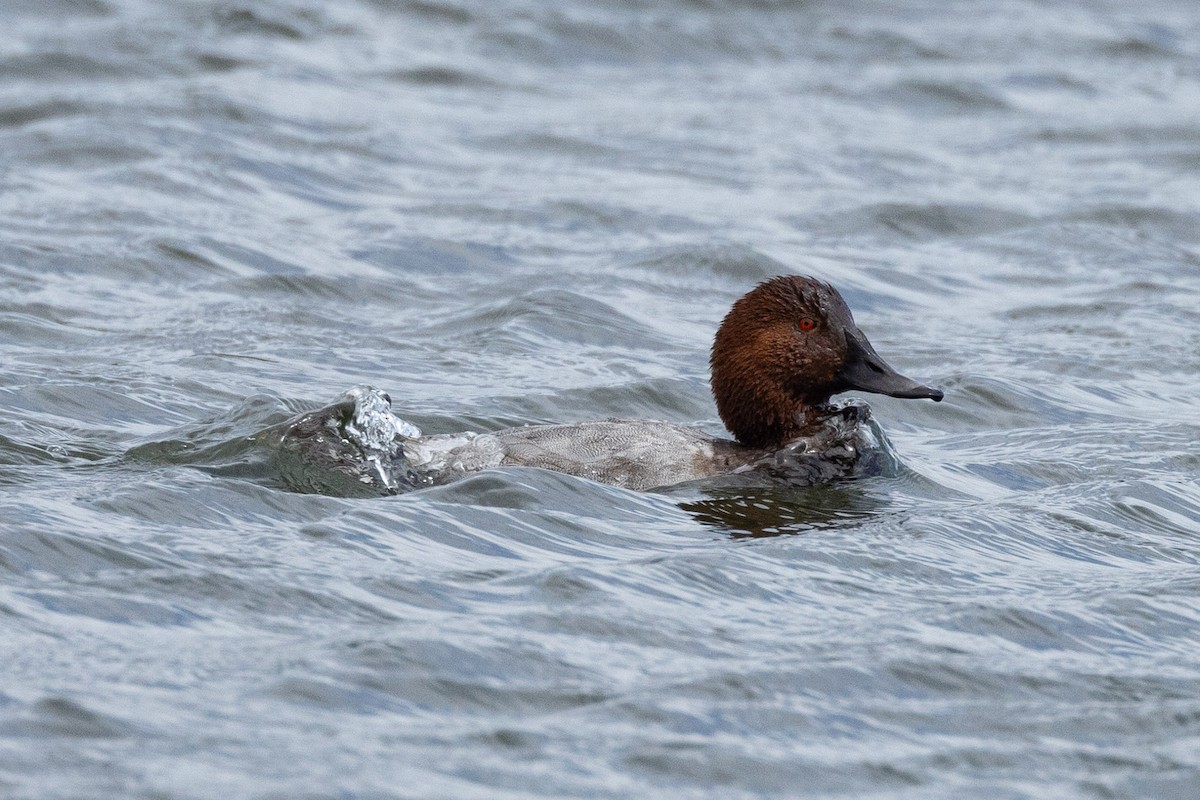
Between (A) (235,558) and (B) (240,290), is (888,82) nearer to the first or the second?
(B) (240,290)

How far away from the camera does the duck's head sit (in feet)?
29.2

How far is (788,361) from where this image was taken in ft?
29.2

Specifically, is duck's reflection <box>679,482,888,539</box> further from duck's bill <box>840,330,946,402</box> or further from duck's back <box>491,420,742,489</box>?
duck's bill <box>840,330,946,402</box>

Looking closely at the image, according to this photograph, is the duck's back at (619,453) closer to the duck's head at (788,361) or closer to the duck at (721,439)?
the duck at (721,439)

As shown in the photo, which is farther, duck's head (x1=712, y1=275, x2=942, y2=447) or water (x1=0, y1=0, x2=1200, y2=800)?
duck's head (x1=712, y1=275, x2=942, y2=447)

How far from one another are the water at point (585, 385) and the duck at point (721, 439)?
0.20 meters

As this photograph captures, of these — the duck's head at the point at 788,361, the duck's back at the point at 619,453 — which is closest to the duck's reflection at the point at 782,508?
the duck's back at the point at 619,453

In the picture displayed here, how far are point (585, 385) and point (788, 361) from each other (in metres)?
2.25

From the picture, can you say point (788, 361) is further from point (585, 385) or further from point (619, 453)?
point (585, 385)

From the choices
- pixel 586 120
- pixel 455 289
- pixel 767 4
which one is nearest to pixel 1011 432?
pixel 455 289

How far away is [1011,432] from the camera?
10.6 metres

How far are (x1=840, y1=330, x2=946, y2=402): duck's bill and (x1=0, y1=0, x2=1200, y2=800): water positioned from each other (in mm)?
463

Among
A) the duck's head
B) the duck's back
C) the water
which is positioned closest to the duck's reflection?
the water

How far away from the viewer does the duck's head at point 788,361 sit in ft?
29.2
